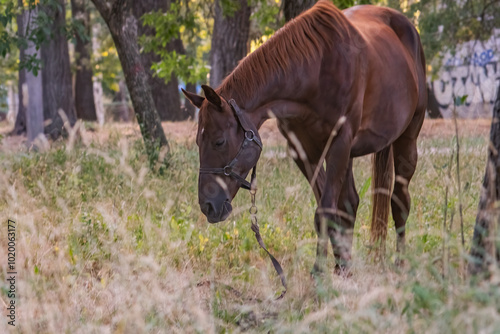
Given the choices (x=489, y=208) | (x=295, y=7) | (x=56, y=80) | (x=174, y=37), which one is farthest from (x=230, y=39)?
(x=489, y=208)

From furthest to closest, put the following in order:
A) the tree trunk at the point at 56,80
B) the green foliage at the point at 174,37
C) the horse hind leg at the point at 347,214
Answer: the tree trunk at the point at 56,80
the green foliage at the point at 174,37
the horse hind leg at the point at 347,214

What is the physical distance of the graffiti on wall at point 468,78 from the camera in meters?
24.9

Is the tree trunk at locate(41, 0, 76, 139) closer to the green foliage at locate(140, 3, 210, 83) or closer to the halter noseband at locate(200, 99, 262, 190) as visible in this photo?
the green foliage at locate(140, 3, 210, 83)

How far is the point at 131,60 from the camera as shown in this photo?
28.7ft

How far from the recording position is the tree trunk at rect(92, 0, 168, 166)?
8.65 m

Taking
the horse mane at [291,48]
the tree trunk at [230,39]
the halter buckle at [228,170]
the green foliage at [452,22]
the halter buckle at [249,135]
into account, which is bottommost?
the halter buckle at [228,170]

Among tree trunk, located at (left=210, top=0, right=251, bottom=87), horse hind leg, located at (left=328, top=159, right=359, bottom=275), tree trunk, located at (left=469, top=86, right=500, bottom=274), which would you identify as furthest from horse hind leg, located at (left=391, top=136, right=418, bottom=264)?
tree trunk, located at (left=210, top=0, right=251, bottom=87)

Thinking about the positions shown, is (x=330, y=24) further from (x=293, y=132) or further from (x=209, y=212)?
(x=209, y=212)

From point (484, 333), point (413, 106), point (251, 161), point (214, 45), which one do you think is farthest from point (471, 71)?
point (484, 333)

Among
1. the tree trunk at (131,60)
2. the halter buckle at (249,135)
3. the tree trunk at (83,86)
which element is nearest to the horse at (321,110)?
the halter buckle at (249,135)

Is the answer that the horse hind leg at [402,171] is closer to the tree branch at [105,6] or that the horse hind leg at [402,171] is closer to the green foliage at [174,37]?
the tree branch at [105,6]

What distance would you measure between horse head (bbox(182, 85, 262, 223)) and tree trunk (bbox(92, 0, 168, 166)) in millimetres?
4309

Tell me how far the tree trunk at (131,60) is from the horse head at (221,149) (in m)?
4.31

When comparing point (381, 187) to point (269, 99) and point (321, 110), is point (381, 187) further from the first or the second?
point (269, 99)
